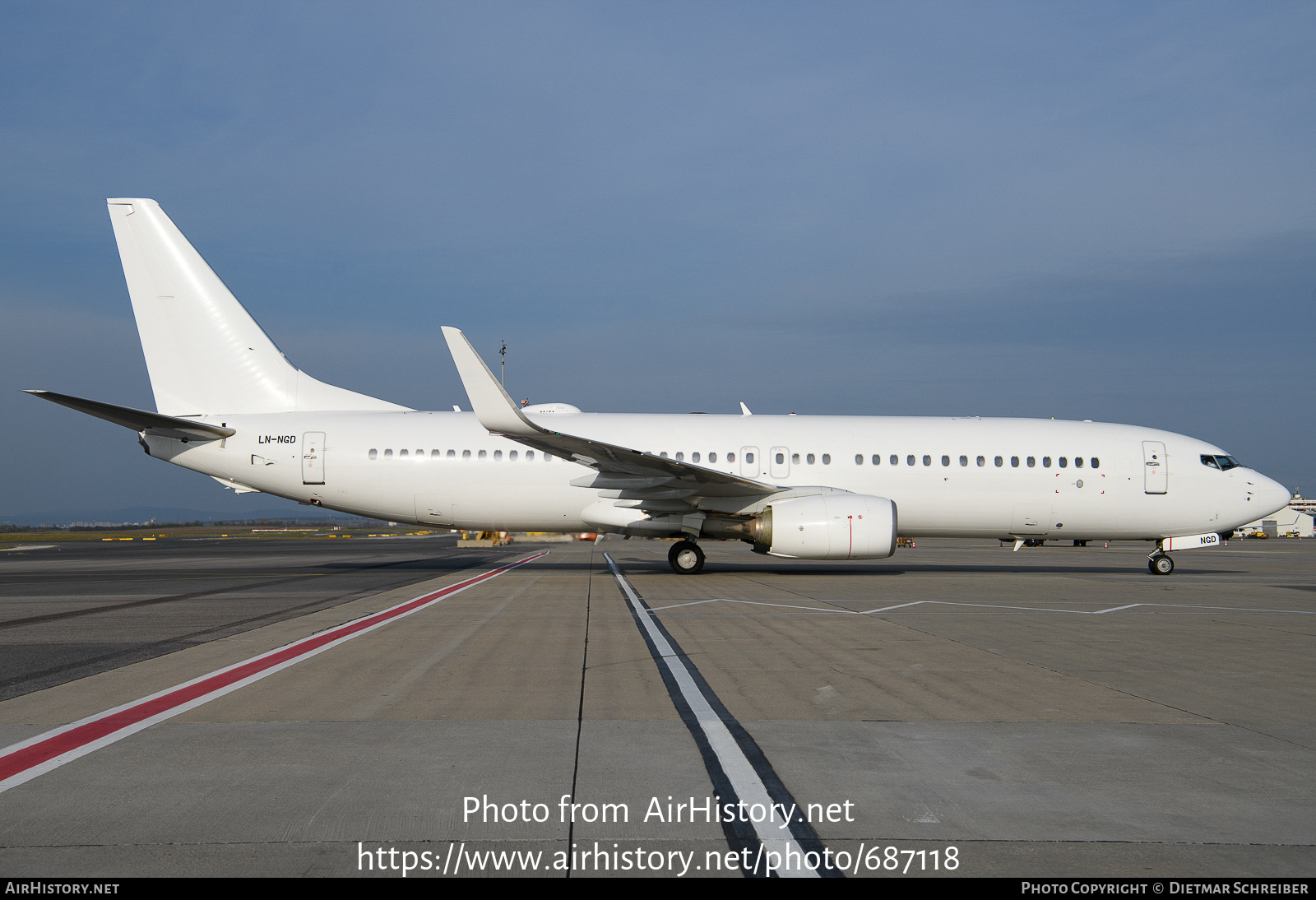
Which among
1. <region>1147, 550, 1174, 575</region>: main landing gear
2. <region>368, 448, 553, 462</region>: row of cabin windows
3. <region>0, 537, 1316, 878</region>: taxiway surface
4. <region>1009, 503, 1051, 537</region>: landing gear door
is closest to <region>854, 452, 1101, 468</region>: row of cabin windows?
<region>1009, 503, 1051, 537</region>: landing gear door

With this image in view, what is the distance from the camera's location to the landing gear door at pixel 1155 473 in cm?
2080

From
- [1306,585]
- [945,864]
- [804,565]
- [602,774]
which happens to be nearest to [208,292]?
[804,565]

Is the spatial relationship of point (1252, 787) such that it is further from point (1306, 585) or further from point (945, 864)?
point (1306, 585)

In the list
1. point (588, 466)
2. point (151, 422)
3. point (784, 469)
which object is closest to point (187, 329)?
point (151, 422)

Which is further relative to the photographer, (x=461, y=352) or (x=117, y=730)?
(x=461, y=352)

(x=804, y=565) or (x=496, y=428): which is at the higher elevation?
(x=496, y=428)

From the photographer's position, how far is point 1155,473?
20.9 metres

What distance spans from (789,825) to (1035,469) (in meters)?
18.8

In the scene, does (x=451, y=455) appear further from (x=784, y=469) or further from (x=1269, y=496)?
(x=1269, y=496)

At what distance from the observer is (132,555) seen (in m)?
34.0

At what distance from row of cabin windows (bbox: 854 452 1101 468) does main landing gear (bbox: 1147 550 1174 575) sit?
128 inches

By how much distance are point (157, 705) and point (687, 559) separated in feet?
47.3

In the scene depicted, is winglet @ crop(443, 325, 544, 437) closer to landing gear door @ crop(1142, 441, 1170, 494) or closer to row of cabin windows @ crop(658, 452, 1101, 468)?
row of cabin windows @ crop(658, 452, 1101, 468)

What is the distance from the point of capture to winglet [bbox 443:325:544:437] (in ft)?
52.0
